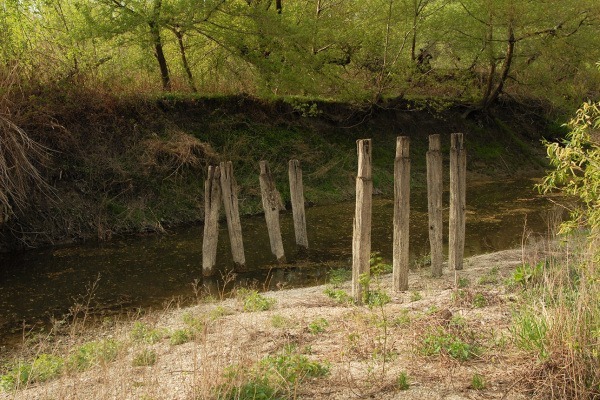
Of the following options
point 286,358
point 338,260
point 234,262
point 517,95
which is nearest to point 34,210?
point 234,262

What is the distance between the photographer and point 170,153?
2100 centimetres

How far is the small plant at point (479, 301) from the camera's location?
8.96 meters

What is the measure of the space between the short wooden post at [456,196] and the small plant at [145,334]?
5136mm

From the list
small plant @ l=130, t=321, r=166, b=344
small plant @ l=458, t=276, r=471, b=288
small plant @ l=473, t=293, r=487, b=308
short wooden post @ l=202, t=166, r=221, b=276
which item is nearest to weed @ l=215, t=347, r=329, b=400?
small plant @ l=130, t=321, r=166, b=344

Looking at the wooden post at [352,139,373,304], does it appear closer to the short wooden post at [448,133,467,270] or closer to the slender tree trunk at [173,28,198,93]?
the short wooden post at [448,133,467,270]

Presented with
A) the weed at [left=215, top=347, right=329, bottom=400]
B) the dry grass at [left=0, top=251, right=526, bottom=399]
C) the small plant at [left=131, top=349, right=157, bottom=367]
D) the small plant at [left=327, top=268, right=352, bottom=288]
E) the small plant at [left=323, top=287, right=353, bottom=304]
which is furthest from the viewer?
the small plant at [left=327, top=268, right=352, bottom=288]

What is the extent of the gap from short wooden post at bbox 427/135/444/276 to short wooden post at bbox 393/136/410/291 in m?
1.07

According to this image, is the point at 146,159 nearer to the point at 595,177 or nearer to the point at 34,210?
the point at 34,210

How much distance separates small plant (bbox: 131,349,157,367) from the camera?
7797 mm

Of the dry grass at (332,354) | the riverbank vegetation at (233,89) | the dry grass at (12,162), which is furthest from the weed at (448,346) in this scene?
the riverbank vegetation at (233,89)

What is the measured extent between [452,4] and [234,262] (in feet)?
57.2

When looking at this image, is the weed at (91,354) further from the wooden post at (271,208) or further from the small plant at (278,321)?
the wooden post at (271,208)

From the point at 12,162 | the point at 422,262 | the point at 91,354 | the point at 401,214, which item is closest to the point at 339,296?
the point at 401,214

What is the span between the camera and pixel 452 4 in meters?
27.7
